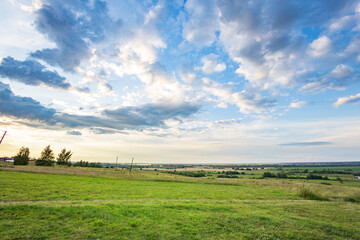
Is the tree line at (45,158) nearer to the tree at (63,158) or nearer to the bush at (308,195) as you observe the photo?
the tree at (63,158)

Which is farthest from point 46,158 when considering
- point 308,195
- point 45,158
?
point 308,195

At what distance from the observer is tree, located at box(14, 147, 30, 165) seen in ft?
323

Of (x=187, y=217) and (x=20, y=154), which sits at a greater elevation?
(x=20, y=154)

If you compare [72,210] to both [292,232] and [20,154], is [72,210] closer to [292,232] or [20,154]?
[292,232]

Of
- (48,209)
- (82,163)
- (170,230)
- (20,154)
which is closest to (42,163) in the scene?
(20,154)

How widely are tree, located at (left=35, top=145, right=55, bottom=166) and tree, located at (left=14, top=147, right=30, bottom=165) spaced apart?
692cm

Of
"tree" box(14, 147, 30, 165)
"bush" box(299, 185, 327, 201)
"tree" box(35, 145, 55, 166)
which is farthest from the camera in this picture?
"tree" box(35, 145, 55, 166)

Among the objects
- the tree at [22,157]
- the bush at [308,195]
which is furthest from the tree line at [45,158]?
the bush at [308,195]

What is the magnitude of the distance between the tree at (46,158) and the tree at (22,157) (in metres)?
6.92

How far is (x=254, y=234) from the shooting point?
36.1ft

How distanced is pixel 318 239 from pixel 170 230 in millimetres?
9518

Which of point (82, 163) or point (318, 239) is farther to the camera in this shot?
point (82, 163)

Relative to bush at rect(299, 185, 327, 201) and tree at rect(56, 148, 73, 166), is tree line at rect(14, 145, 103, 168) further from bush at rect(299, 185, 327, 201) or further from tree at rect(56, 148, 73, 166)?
bush at rect(299, 185, 327, 201)

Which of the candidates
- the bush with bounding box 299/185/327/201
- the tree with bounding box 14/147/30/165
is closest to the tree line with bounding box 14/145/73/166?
the tree with bounding box 14/147/30/165
